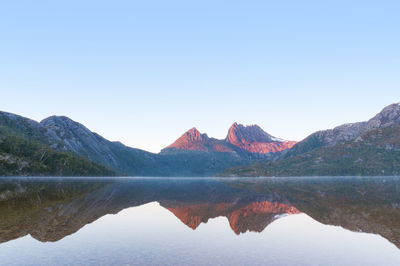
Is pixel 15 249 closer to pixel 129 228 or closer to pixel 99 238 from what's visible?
pixel 99 238

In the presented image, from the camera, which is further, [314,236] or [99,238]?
[314,236]

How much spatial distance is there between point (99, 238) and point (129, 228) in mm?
7135

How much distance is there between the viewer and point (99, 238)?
31.5 meters

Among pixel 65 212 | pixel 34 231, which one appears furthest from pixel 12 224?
pixel 65 212

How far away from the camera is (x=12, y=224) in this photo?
35938 mm

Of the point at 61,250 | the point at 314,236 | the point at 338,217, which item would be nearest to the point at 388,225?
the point at 338,217

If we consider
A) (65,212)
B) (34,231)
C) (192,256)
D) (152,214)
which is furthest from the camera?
(152,214)

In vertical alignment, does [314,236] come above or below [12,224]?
below

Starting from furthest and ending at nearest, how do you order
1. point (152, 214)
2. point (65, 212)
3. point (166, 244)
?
point (152, 214) < point (65, 212) < point (166, 244)

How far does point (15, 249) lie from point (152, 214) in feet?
89.6

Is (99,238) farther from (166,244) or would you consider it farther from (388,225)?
(388,225)

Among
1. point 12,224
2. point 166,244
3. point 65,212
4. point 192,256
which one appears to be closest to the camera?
point 192,256

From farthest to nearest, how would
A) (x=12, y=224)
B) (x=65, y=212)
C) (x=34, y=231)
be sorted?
(x=65, y=212), (x=12, y=224), (x=34, y=231)

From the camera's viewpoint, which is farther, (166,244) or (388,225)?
(388,225)
